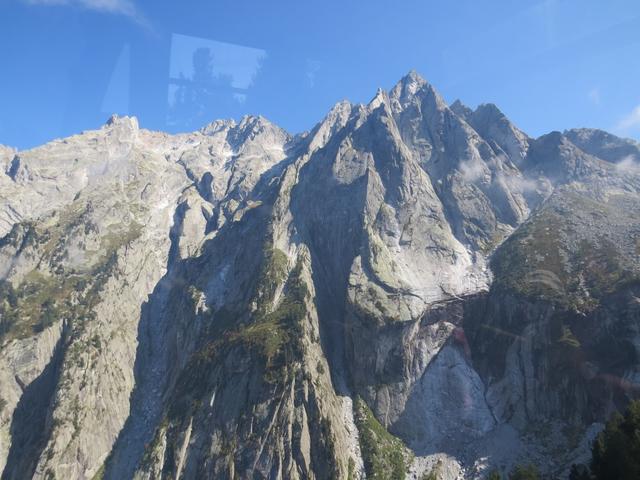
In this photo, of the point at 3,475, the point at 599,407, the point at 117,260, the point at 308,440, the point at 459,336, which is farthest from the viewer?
the point at 117,260

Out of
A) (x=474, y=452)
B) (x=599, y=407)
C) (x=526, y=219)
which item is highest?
(x=526, y=219)

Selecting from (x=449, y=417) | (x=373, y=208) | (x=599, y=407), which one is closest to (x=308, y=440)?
(x=449, y=417)

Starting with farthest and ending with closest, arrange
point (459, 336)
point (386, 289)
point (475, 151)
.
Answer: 1. point (475, 151)
2. point (386, 289)
3. point (459, 336)

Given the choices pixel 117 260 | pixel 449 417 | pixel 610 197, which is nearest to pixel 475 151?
pixel 610 197

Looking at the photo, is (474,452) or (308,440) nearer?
(474,452)

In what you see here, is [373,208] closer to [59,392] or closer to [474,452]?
[474,452]

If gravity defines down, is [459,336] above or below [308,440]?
above

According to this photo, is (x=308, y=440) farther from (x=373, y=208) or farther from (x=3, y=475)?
(x=373, y=208)
